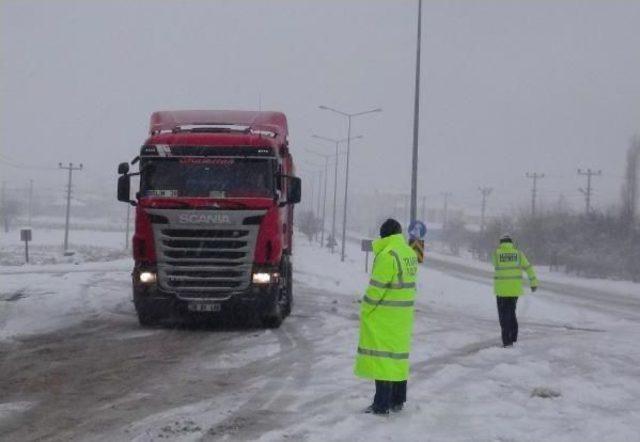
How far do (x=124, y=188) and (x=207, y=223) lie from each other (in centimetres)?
173

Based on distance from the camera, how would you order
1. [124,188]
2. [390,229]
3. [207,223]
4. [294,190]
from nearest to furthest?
[390,229] < [207,223] < [124,188] < [294,190]

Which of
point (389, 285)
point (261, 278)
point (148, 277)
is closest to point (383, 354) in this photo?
point (389, 285)

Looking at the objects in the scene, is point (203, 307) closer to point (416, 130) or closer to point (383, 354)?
point (383, 354)

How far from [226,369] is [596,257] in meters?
40.3

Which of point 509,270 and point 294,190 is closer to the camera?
point 509,270

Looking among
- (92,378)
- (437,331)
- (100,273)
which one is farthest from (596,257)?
(92,378)

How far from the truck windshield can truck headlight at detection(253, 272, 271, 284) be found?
1.31 meters

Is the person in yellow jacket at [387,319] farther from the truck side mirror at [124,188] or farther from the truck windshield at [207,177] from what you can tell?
the truck side mirror at [124,188]

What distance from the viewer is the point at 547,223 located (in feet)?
182

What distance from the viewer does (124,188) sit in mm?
13227

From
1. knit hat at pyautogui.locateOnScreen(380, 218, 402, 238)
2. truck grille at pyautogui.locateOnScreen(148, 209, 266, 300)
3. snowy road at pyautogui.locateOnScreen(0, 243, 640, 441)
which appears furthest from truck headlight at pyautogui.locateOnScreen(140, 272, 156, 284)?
knit hat at pyautogui.locateOnScreen(380, 218, 402, 238)

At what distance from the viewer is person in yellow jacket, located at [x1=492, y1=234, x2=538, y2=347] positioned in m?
12.0

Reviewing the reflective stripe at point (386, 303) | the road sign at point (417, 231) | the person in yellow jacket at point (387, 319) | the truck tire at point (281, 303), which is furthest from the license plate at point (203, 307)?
the road sign at point (417, 231)

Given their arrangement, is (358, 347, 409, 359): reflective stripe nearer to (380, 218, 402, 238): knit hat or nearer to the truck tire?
(380, 218, 402, 238): knit hat
